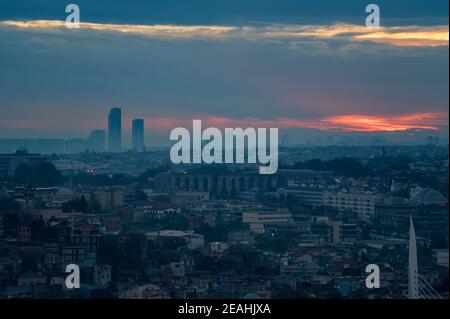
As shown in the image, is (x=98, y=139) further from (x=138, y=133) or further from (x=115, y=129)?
(x=138, y=133)

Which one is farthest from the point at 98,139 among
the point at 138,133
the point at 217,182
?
the point at 217,182

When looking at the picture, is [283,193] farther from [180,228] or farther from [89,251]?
[89,251]

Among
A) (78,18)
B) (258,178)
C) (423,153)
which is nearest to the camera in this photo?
(78,18)

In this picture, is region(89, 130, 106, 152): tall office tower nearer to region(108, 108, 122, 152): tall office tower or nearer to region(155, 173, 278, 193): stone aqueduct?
region(108, 108, 122, 152): tall office tower

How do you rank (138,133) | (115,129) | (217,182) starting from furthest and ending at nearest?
(217,182), (115,129), (138,133)

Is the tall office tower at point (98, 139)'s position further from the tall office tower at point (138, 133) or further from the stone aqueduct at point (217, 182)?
the stone aqueduct at point (217, 182)
